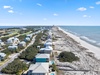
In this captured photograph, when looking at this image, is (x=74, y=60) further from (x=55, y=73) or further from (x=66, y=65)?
(x=55, y=73)

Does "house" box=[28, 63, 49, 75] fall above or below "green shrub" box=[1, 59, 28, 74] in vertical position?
above

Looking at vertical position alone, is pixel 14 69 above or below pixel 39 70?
below

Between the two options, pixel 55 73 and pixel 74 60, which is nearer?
pixel 55 73

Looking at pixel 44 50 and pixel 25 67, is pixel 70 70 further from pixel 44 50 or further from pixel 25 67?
pixel 44 50

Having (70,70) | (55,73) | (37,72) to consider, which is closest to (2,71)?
(37,72)

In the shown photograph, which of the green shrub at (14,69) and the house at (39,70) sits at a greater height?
the house at (39,70)

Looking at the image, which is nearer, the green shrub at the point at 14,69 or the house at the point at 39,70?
the house at the point at 39,70

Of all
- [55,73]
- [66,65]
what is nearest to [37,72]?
[55,73]

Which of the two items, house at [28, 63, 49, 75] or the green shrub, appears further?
the green shrub

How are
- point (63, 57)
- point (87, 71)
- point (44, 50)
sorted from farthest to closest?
point (44, 50), point (63, 57), point (87, 71)

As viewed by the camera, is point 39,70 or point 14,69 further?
point 14,69

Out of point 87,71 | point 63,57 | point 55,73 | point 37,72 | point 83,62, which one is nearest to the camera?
point 37,72
